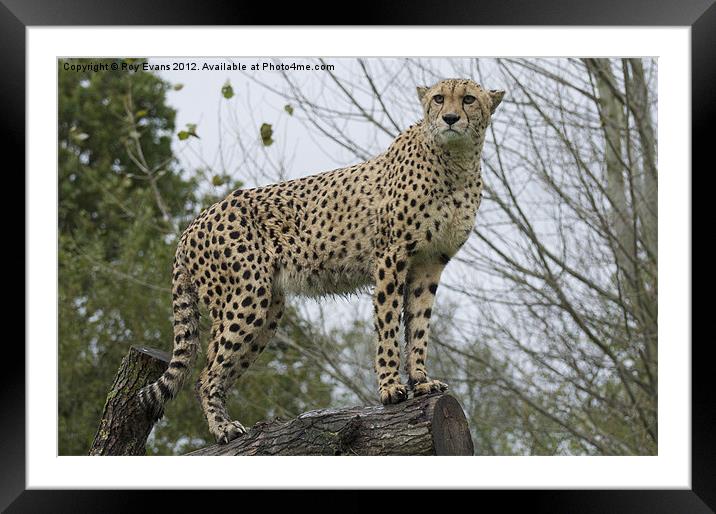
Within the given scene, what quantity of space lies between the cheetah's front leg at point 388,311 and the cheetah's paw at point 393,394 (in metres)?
0.08

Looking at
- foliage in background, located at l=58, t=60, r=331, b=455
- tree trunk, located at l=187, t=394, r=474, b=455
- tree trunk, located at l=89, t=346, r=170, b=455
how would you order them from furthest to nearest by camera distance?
foliage in background, located at l=58, t=60, r=331, b=455
tree trunk, located at l=89, t=346, r=170, b=455
tree trunk, located at l=187, t=394, r=474, b=455

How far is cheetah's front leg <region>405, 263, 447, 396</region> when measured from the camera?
8.34m

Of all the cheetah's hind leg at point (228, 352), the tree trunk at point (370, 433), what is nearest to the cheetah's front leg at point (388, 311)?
the tree trunk at point (370, 433)

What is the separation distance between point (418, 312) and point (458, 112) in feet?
5.09

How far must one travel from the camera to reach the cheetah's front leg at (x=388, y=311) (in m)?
8.13

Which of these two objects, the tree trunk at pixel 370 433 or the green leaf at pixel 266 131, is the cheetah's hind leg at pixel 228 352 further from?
the green leaf at pixel 266 131

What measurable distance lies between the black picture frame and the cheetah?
0.60 meters

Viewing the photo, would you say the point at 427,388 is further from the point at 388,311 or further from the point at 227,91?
the point at 227,91

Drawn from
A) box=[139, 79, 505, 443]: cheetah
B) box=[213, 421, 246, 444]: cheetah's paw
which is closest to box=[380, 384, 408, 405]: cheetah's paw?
box=[139, 79, 505, 443]: cheetah

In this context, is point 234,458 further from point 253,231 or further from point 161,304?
point 161,304

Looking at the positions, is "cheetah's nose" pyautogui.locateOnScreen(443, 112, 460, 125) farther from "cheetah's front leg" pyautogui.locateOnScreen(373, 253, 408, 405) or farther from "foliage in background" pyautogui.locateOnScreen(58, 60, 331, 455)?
"foliage in background" pyautogui.locateOnScreen(58, 60, 331, 455)

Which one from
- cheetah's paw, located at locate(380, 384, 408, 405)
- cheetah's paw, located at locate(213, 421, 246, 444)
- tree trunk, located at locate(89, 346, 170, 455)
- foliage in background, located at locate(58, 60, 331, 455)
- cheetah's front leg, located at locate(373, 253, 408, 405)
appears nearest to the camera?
cheetah's paw, located at locate(380, 384, 408, 405)

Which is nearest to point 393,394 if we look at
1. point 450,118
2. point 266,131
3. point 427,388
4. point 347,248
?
point 427,388
